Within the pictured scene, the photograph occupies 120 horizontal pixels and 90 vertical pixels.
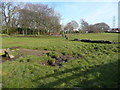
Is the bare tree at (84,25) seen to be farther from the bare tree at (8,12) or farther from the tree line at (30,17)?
the bare tree at (8,12)

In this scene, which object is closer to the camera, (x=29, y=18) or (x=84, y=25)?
(x=29, y=18)

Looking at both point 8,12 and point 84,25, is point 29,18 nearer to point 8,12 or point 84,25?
point 8,12

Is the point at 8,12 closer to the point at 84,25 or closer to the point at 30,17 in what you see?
the point at 30,17

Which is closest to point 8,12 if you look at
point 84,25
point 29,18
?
point 29,18

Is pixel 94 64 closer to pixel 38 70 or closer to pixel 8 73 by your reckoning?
pixel 38 70

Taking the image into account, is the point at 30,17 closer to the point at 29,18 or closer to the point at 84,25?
the point at 29,18

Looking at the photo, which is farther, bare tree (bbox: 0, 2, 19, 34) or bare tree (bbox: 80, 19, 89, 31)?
bare tree (bbox: 80, 19, 89, 31)

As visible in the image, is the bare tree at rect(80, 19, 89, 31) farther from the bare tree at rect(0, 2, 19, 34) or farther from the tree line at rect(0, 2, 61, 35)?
the bare tree at rect(0, 2, 19, 34)

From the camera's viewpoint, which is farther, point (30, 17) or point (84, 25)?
point (84, 25)

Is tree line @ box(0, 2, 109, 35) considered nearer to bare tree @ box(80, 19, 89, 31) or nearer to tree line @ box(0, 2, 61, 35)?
tree line @ box(0, 2, 61, 35)

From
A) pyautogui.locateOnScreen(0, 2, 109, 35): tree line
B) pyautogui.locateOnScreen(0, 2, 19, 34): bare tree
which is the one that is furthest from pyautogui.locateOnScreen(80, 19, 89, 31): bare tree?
pyautogui.locateOnScreen(0, 2, 19, 34): bare tree

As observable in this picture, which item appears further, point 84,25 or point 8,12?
point 84,25

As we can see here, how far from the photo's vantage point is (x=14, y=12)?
99.2 ft

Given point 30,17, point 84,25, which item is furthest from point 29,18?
point 84,25
